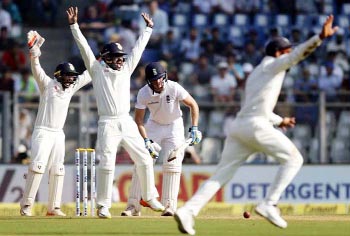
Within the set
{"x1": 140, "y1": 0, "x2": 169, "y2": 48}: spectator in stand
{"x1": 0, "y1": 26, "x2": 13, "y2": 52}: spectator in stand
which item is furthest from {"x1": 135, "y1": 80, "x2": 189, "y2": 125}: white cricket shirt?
{"x1": 0, "y1": 26, "x2": 13, "y2": 52}: spectator in stand

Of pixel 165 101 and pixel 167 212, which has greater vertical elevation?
pixel 165 101

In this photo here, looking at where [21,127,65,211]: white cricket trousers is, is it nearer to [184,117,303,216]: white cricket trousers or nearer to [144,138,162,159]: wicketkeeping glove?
[144,138,162,159]: wicketkeeping glove

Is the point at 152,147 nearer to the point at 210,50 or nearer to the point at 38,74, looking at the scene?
the point at 38,74

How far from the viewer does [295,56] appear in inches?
432

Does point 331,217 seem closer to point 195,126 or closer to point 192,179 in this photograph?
point 195,126

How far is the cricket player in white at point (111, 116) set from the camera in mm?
13109

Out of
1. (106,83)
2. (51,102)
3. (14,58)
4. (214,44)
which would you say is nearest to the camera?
(106,83)

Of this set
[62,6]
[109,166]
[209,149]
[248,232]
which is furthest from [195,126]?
[62,6]

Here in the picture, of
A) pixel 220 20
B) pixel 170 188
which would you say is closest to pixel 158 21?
pixel 220 20

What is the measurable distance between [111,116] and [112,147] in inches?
13.0

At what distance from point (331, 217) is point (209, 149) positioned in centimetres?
577

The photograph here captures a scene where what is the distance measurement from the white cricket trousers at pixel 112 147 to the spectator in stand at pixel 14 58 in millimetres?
8742

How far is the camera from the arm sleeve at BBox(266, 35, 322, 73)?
35.7ft

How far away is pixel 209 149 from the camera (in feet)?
63.4
